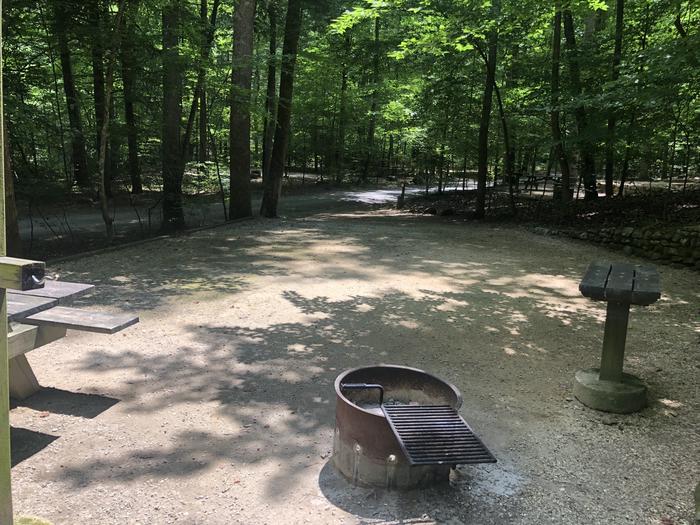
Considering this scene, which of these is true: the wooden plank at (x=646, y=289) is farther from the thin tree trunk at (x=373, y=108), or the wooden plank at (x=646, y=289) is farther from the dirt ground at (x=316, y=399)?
the thin tree trunk at (x=373, y=108)

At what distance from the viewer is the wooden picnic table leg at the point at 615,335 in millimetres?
3518

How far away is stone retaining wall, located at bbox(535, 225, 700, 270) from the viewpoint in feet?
27.9

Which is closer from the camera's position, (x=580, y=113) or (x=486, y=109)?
(x=580, y=113)

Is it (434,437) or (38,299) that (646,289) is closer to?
(434,437)

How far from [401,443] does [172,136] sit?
9535 mm

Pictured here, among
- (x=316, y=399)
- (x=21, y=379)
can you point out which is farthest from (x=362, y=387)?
(x=21, y=379)

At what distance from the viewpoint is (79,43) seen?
859 cm

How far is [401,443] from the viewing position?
2332 mm

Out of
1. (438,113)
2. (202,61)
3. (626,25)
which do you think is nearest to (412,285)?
(202,61)

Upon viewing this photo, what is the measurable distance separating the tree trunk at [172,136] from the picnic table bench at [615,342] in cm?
820

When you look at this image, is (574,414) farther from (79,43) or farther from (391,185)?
(391,185)

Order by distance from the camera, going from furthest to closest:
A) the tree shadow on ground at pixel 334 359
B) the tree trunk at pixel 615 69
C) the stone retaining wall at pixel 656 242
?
the tree trunk at pixel 615 69, the stone retaining wall at pixel 656 242, the tree shadow on ground at pixel 334 359

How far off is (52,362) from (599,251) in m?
9.13

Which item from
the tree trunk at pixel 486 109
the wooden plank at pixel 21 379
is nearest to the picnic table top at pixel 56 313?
the wooden plank at pixel 21 379
